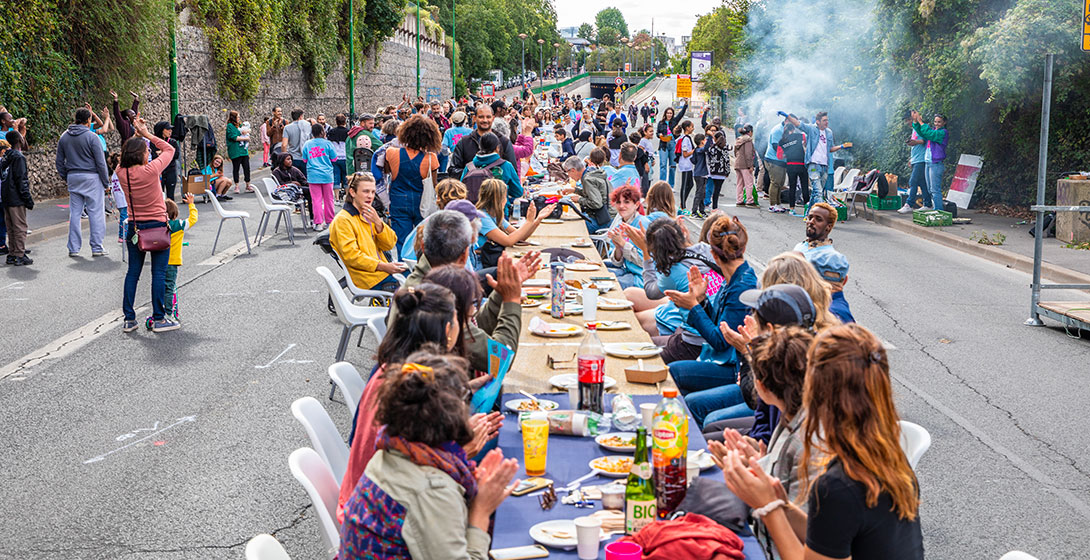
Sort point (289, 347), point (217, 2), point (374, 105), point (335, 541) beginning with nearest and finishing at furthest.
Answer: point (335, 541), point (289, 347), point (217, 2), point (374, 105)

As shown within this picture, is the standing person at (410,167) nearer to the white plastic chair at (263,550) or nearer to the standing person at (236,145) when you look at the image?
the white plastic chair at (263,550)

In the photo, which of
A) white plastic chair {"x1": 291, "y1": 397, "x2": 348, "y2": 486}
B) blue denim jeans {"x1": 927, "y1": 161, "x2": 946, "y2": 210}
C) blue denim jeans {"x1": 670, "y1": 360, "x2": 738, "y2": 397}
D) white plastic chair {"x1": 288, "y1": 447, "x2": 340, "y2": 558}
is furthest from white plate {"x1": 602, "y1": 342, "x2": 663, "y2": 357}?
blue denim jeans {"x1": 927, "y1": 161, "x2": 946, "y2": 210}

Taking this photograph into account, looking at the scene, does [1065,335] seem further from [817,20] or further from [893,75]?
[817,20]

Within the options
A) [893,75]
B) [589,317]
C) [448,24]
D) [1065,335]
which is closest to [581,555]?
[589,317]

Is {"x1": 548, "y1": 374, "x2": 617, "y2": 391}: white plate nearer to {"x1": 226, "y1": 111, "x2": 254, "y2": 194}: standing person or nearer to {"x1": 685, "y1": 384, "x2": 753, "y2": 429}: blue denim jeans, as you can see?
{"x1": 685, "y1": 384, "x2": 753, "y2": 429}: blue denim jeans

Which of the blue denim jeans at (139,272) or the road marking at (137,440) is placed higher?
the blue denim jeans at (139,272)

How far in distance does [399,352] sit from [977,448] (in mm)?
4395

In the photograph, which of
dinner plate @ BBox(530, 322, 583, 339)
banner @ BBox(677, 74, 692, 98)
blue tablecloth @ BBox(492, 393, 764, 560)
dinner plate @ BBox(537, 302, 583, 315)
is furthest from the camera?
banner @ BBox(677, 74, 692, 98)

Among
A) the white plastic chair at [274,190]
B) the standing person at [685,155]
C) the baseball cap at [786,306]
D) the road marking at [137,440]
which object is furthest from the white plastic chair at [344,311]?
the standing person at [685,155]

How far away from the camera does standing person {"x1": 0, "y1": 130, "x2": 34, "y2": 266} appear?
13.0 meters

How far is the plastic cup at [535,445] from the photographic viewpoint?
143 inches

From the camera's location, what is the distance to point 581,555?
3.01 m

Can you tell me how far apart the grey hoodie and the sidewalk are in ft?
41.5

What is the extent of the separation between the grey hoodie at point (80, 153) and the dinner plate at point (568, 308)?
9.26 metres
